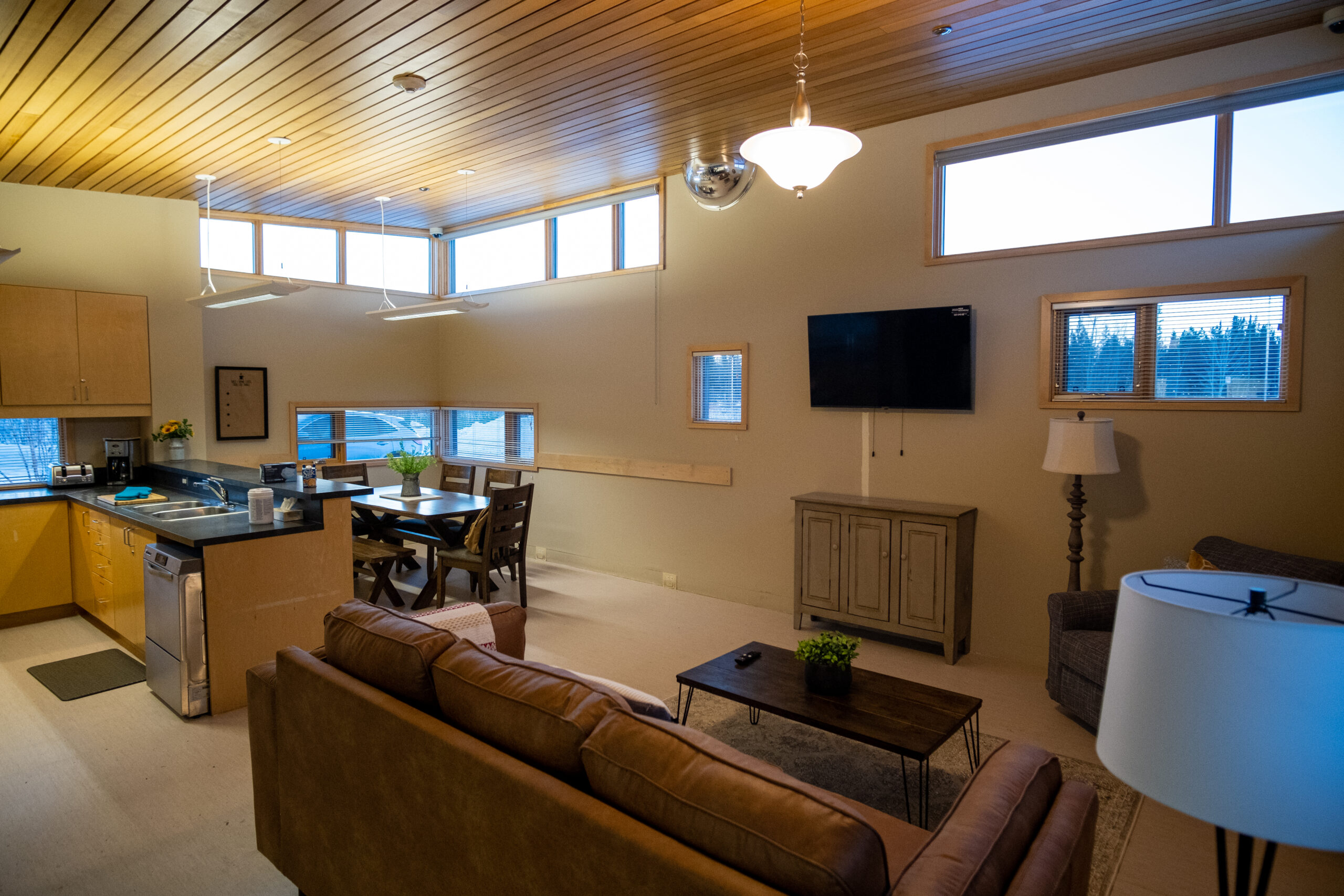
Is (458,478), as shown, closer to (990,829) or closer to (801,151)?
(801,151)

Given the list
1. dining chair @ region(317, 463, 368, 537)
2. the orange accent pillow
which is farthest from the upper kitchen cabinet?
the orange accent pillow

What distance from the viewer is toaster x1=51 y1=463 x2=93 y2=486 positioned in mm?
5594

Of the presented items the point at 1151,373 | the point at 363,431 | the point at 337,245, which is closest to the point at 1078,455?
the point at 1151,373

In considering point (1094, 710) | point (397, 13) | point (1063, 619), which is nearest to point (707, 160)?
point (397, 13)

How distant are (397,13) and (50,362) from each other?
4.06 m

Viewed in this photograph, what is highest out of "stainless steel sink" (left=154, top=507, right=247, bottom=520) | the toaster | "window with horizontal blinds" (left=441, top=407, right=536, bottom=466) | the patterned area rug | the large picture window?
the large picture window

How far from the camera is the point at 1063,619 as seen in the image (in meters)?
3.88

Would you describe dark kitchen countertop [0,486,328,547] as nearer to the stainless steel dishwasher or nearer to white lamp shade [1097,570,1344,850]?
the stainless steel dishwasher

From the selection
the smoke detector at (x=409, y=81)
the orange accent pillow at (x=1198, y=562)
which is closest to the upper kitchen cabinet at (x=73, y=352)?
the smoke detector at (x=409, y=81)

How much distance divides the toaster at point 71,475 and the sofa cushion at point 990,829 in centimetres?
637

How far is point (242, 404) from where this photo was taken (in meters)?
7.07

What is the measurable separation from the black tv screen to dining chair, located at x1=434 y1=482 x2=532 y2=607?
7.22 feet

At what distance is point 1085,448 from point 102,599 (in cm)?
581

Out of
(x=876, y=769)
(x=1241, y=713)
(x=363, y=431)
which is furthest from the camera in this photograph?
(x=363, y=431)
